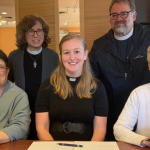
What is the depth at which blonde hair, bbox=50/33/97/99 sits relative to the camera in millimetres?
1359

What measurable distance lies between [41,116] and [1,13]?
541 centimetres

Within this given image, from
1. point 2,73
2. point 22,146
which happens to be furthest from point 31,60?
point 22,146

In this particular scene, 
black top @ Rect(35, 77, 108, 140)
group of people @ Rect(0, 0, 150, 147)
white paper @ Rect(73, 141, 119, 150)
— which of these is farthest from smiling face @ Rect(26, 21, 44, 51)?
white paper @ Rect(73, 141, 119, 150)

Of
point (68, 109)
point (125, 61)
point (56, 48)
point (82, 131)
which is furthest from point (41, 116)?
point (56, 48)

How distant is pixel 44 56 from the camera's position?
1903 millimetres

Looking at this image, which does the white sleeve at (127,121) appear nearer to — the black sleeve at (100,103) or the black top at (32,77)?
the black sleeve at (100,103)

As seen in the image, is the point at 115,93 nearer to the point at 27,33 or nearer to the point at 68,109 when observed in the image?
the point at 68,109

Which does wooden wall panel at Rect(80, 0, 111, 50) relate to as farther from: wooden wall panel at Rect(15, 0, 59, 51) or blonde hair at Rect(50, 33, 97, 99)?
blonde hair at Rect(50, 33, 97, 99)

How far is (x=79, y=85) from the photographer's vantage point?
1.38 meters

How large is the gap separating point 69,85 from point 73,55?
0.24 m

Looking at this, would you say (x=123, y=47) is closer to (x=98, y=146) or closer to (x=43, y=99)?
(x=43, y=99)

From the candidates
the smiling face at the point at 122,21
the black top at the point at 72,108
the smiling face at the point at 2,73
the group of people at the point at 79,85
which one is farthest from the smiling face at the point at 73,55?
the smiling face at the point at 122,21

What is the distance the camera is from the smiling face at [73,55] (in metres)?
1.35

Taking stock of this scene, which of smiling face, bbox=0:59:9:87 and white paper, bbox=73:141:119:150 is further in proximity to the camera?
smiling face, bbox=0:59:9:87
